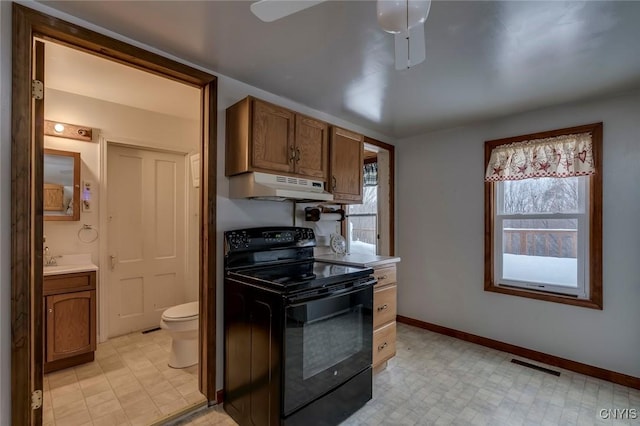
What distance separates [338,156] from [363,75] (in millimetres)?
726

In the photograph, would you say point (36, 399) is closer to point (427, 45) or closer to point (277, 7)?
point (277, 7)

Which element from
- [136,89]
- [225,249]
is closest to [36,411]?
[225,249]

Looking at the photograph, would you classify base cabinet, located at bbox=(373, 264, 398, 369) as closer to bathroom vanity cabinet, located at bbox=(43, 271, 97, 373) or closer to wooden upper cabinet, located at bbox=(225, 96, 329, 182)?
wooden upper cabinet, located at bbox=(225, 96, 329, 182)

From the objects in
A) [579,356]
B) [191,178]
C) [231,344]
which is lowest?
[579,356]

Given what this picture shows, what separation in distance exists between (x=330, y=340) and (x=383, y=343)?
2.71 feet

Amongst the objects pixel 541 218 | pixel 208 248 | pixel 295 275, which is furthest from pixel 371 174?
pixel 208 248

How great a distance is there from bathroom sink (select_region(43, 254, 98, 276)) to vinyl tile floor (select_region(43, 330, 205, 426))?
84 centimetres

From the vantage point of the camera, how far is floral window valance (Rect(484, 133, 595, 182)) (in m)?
2.59

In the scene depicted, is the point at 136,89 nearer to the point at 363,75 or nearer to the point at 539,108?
the point at 363,75

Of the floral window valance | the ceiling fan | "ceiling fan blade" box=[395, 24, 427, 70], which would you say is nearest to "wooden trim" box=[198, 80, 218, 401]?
the ceiling fan

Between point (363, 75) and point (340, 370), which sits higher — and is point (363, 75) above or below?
above

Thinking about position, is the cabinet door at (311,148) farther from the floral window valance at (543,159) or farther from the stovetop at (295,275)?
the floral window valance at (543,159)

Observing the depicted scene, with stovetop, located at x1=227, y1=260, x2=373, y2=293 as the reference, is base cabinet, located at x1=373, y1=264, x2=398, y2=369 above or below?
below

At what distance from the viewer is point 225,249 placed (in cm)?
216
